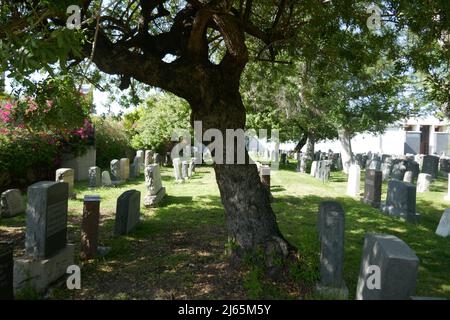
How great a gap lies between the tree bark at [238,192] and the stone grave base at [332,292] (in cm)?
87

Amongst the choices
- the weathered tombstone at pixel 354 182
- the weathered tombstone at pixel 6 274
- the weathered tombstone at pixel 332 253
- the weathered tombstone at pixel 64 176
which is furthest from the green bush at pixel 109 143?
the weathered tombstone at pixel 332 253

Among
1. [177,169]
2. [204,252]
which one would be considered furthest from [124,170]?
[204,252]

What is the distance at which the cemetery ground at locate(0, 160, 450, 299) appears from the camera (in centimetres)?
535

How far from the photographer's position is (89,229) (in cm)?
666

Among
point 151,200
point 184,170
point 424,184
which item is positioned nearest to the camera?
point 151,200

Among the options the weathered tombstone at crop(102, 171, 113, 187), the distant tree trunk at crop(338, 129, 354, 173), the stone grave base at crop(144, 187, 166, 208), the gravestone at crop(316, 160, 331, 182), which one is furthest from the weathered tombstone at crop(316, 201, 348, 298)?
the distant tree trunk at crop(338, 129, 354, 173)

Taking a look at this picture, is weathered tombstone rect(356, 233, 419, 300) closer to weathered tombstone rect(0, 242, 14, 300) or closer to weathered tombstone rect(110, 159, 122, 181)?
weathered tombstone rect(0, 242, 14, 300)

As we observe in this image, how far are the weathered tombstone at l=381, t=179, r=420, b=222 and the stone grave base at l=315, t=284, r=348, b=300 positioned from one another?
634 cm

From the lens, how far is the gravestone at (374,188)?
41.1 feet

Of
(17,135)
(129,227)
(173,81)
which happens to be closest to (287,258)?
(173,81)

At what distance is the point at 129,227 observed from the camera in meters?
8.38

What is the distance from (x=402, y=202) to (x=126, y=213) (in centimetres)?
765

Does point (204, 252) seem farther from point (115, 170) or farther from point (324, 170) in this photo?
point (324, 170)

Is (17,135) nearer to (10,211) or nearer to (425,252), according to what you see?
(10,211)
